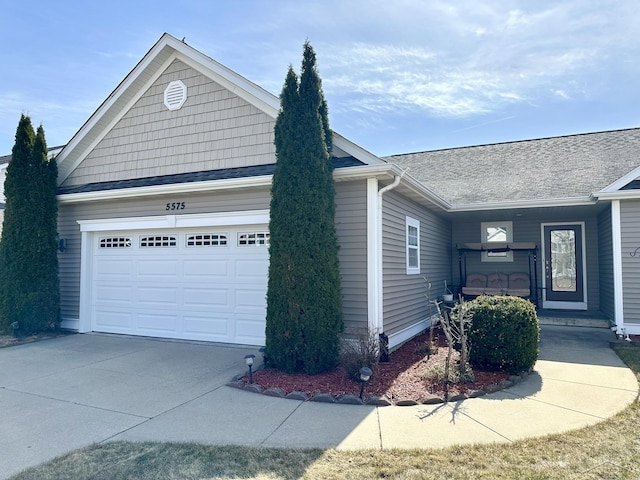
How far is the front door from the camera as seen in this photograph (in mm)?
11234

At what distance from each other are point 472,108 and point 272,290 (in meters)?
8.52

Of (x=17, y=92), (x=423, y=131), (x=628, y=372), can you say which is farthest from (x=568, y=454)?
(x=17, y=92)

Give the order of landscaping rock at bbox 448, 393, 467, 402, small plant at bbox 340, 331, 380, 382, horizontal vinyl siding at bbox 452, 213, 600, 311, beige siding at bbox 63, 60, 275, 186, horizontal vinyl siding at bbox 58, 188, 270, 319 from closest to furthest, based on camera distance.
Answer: landscaping rock at bbox 448, 393, 467, 402 → small plant at bbox 340, 331, 380, 382 → horizontal vinyl siding at bbox 58, 188, 270, 319 → beige siding at bbox 63, 60, 275, 186 → horizontal vinyl siding at bbox 452, 213, 600, 311

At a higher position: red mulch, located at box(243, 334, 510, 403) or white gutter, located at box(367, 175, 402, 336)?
white gutter, located at box(367, 175, 402, 336)

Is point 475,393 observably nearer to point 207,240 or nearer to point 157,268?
point 207,240

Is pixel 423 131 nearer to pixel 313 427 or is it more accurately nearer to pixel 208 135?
pixel 208 135

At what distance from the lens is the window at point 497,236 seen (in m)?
11.8

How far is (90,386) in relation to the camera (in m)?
5.56

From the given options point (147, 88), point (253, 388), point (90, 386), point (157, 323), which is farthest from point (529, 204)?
point (90, 386)

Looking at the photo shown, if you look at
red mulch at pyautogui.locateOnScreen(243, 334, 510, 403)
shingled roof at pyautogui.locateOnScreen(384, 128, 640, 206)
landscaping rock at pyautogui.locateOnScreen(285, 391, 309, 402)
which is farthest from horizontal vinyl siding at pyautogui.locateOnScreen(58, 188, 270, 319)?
shingled roof at pyautogui.locateOnScreen(384, 128, 640, 206)

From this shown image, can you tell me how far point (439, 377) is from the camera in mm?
5512

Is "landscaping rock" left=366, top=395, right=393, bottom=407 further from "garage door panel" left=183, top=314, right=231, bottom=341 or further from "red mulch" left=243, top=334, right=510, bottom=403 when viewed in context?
"garage door panel" left=183, top=314, right=231, bottom=341

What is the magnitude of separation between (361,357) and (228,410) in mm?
1862

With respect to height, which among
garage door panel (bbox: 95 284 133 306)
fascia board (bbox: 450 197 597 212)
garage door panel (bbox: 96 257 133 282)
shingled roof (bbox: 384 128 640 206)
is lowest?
garage door panel (bbox: 95 284 133 306)
